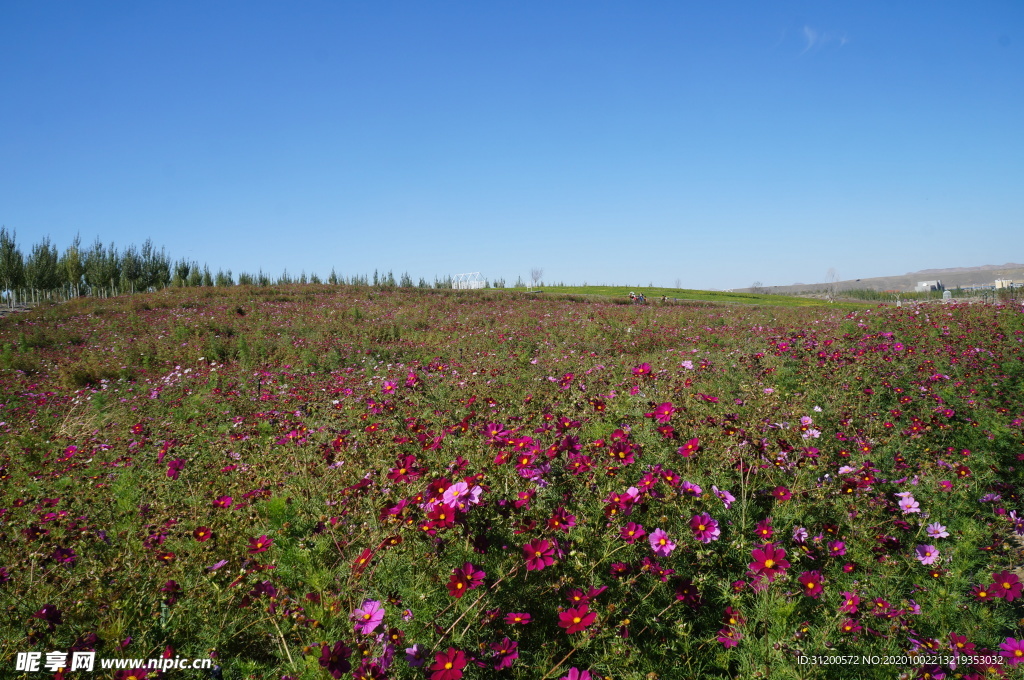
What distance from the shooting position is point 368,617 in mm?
1731

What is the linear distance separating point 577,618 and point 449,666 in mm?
443

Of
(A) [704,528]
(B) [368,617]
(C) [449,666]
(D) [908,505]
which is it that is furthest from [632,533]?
(D) [908,505]

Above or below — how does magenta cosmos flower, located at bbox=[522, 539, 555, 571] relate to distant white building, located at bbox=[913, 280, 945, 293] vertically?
below

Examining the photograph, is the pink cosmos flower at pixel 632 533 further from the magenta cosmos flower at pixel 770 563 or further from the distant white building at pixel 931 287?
the distant white building at pixel 931 287

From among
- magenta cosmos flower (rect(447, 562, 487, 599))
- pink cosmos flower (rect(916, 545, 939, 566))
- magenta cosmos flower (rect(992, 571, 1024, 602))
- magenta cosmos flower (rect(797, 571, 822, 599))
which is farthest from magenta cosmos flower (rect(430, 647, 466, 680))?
pink cosmos flower (rect(916, 545, 939, 566))

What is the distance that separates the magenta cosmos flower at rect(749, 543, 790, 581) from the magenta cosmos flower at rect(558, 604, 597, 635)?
74 cm

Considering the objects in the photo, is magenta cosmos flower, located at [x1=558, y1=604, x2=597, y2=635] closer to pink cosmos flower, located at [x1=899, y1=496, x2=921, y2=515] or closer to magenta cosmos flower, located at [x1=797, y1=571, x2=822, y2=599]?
magenta cosmos flower, located at [x1=797, y1=571, x2=822, y2=599]

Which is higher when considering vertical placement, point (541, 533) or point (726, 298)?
point (726, 298)

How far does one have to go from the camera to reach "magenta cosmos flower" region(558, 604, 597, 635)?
1.64 m

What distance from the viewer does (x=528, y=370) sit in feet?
23.1

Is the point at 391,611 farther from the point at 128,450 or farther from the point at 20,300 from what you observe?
the point at 20,300

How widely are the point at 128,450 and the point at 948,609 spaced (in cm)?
552

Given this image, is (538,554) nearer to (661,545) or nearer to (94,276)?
(661,545)

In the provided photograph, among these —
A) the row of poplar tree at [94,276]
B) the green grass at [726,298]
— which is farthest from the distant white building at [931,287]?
the row of poplar tree at [94,276]
